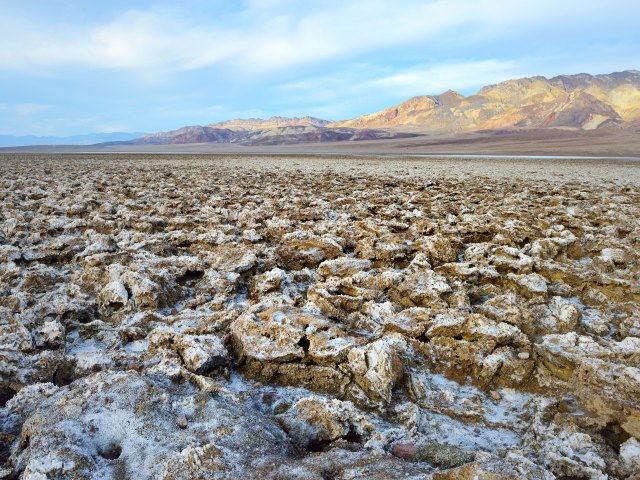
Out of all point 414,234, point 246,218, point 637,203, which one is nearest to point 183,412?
point 414,234

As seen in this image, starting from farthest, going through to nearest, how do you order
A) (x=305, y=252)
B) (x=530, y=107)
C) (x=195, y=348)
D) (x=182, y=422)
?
(x=530, y=107)
(x=305, y=252)
(x=195, y=348)
(x=182, y=422)

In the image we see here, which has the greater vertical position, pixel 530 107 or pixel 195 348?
pixel 530 107

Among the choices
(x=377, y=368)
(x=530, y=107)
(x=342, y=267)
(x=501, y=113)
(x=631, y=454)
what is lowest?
(x=631, y=454)

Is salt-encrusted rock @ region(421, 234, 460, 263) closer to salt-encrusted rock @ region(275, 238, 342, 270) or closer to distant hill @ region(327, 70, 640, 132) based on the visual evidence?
salt-encrusted rock @ region(275, 238, 342, 270)

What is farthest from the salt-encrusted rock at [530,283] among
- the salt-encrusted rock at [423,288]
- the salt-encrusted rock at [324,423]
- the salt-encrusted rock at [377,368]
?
the salt-encrusted rock at [324,423]

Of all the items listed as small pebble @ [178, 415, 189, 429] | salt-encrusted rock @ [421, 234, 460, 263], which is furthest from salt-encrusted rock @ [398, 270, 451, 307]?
small pebble @ [178, 415, 189, 429]

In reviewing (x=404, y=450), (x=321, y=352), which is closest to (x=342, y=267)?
(x=321, y=352)

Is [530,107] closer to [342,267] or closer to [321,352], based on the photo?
[342,267]

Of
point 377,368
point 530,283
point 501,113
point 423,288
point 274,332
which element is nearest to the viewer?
point 377,368

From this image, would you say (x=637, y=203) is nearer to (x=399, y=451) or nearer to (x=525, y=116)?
(x=399, y=451)
